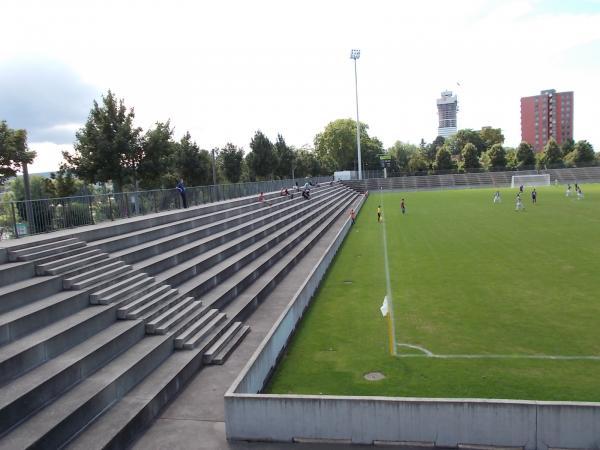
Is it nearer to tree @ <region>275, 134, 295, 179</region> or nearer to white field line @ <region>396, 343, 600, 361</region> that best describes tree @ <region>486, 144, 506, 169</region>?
tree @ <region>275, 134, 295, 179</region>

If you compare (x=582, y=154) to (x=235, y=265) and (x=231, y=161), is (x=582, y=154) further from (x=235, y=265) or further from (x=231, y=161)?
(x=235, y=265)

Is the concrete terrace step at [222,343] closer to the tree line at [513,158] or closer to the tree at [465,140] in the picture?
the tree line at [513,158]

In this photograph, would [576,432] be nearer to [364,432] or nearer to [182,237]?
[364,432]

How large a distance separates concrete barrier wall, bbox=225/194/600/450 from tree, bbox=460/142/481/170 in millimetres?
102154

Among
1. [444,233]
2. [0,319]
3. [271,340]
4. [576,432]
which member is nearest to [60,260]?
[0,319]

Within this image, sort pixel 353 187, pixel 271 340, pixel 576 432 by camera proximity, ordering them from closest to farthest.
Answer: pixel 576 432, pixel 271 340, pixel 353 187

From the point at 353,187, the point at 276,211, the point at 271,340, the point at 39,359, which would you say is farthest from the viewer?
the point at 353,187

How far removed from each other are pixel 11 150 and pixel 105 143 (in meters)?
5.27

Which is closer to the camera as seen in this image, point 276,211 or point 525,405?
point 525,405

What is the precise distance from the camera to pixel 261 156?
5756 centimetres

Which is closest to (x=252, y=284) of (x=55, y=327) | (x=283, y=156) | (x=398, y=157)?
(x=55, y=327)

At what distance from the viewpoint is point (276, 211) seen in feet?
101

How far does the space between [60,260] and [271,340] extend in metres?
5.51

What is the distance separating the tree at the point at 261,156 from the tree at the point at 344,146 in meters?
66.3
